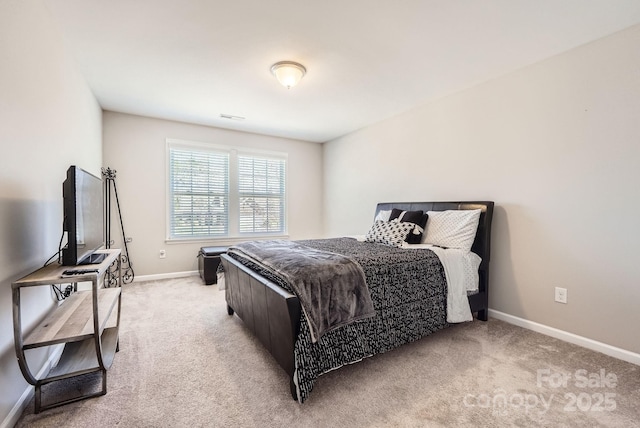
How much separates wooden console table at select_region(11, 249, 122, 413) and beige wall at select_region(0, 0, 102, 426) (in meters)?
0.09

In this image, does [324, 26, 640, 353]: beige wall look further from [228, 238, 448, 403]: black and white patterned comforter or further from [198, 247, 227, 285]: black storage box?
[198, 247, 227, 285]: black storage box

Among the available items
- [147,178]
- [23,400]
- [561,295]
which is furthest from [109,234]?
[561,295]

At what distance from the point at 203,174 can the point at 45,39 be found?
2821 millimetres

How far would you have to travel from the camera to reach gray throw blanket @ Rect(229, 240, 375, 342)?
1.69 metres

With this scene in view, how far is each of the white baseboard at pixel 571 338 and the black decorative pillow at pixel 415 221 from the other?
40.8 inches

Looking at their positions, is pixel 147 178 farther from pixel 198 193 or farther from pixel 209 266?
pixel 209 266

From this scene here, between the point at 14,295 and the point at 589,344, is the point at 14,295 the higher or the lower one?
the higher one

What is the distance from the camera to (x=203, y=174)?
470 centimetres

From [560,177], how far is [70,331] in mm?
3624

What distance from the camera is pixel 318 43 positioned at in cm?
233

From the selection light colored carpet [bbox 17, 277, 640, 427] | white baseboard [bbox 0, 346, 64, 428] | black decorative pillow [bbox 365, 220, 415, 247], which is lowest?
light colored carpet [bbox 17, 277, 640, 427]

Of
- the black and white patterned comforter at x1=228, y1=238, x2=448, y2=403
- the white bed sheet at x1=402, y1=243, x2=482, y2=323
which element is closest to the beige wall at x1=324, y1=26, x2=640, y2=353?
the white bed sheet at x1=402, y1=243, x2=482, y2=323

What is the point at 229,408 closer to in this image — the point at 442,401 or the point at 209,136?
the point at 442,401

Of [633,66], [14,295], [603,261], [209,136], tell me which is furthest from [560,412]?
[209,136]
